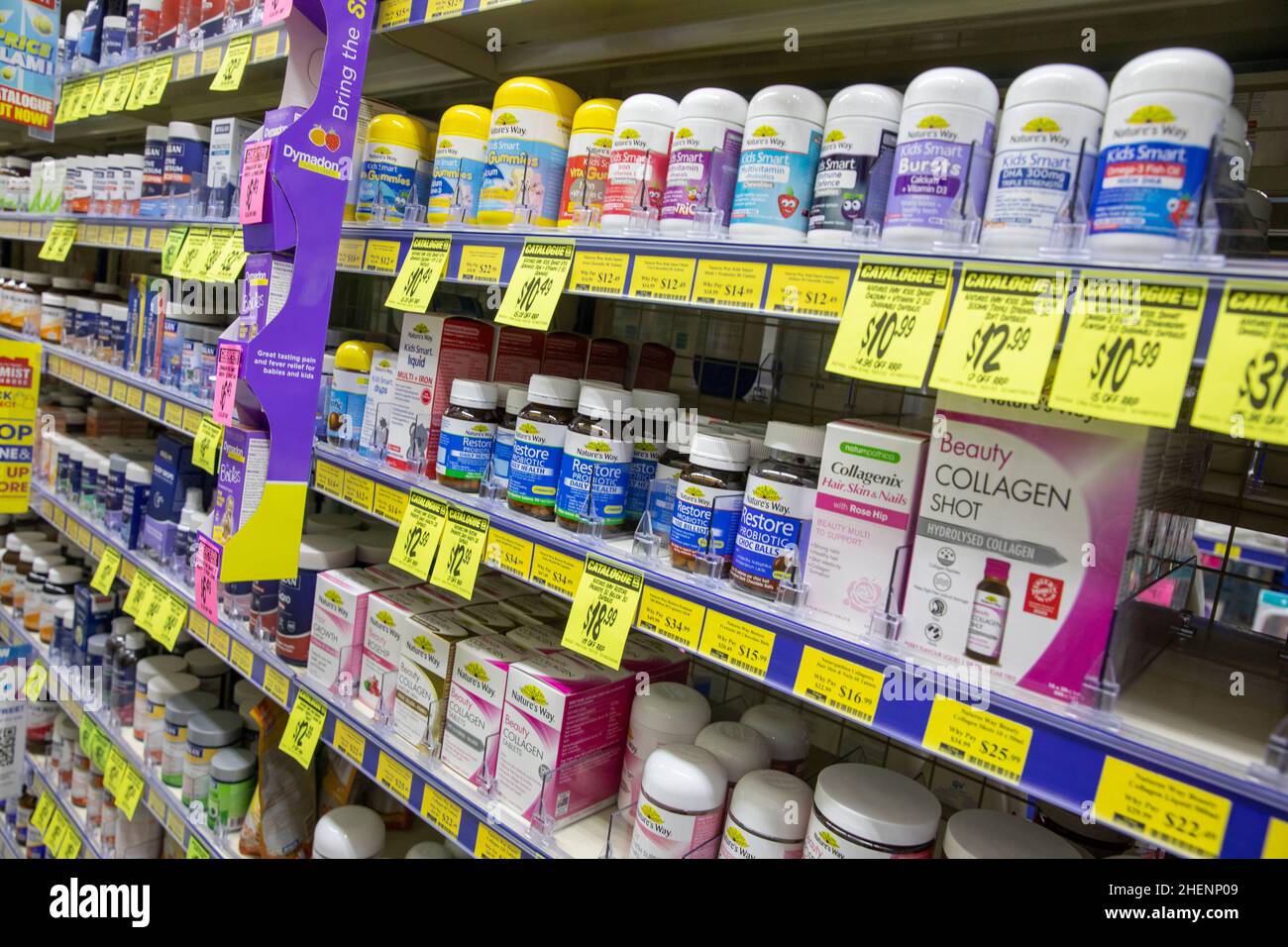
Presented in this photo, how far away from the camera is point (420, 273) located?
54.8 inches

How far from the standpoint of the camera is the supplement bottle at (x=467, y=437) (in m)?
1.39

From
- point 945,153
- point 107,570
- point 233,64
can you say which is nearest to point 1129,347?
point 945,153

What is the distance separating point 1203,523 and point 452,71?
1.76 meters

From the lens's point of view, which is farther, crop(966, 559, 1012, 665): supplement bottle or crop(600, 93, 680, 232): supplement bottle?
crop(600, 93, 680, 232): supplement bottle

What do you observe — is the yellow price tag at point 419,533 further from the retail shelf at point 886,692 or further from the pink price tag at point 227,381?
the pink price tag at point 227,381

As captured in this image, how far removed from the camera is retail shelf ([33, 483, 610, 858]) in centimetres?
127

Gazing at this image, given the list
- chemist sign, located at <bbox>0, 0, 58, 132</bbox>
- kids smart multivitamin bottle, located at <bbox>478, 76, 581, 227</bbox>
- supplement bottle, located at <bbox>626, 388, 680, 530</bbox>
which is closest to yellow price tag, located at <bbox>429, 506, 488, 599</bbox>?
supplement bottle, located at <bbox>626, 388, 680, 530</bbox>

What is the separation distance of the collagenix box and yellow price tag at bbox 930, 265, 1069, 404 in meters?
0.95

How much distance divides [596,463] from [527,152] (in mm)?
518

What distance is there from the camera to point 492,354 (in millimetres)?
1578

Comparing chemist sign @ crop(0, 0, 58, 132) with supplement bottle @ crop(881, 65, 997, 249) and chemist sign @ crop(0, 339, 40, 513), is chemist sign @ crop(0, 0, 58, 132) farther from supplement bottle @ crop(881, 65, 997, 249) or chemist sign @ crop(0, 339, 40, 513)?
supplement bottle @ crop(881, 65, 997, 249)

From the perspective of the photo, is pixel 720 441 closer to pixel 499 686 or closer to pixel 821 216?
pixel 821 216

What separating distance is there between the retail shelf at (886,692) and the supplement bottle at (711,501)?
0.04 meters

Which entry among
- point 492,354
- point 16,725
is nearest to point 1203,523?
point 492,354
